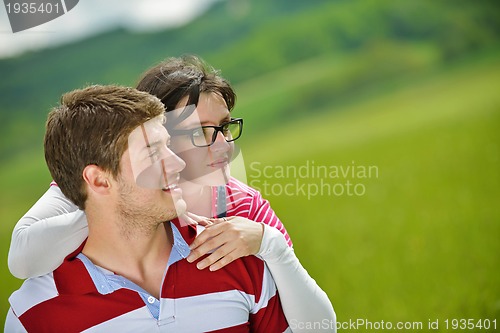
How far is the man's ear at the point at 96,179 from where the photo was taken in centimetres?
123

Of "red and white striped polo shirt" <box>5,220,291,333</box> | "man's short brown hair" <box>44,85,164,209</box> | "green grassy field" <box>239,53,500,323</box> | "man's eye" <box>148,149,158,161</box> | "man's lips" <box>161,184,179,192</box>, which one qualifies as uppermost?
"man's short brown hair" <box>44,85,164,209</box>

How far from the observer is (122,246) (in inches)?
50.1

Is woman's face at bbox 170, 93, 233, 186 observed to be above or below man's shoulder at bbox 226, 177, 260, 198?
above

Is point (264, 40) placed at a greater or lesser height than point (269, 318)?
greater

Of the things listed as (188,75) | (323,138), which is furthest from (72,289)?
(323,138)

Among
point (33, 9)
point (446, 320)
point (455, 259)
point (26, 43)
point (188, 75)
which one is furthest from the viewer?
point (26, 43)

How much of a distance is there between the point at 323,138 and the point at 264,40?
61 cm

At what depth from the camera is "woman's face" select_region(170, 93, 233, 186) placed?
56.6 inches

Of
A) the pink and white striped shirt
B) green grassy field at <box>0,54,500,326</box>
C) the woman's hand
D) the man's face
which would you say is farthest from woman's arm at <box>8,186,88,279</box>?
green grassy field at <box>0,54,500,326</box>

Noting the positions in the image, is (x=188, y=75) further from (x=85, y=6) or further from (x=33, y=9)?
(x=85, y=6)

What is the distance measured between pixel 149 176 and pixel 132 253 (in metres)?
0.16

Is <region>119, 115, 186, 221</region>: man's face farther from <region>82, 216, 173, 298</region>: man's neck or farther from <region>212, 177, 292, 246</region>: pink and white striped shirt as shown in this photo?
<region>212, 177, 292, 246</region>: pink and white striped shirt

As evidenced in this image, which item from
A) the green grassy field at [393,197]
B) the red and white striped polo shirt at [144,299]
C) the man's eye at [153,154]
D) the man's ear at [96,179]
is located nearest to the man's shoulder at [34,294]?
the red and white striped polo shirt at [144,299]

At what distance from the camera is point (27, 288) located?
1.25 meters
